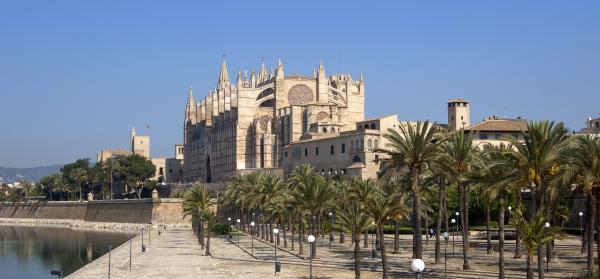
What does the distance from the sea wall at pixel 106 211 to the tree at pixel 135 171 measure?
11296 mm

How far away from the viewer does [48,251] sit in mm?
69750

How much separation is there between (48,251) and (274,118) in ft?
151

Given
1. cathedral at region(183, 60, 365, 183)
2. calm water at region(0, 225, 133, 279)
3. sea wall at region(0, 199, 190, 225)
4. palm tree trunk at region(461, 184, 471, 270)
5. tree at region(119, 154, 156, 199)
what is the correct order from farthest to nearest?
1. tree at region(119, 154, 156, 199)
2. cathedral at region(183, 60, 365, 183)
3. sea wall at region(0, 199, 190, 225)
4. calm water at region(0, 225, 133, 279)
5. palm tree trunk at region(461, 184, 471, 270)

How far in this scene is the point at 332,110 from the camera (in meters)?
104

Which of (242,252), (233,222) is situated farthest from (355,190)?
(233,222)

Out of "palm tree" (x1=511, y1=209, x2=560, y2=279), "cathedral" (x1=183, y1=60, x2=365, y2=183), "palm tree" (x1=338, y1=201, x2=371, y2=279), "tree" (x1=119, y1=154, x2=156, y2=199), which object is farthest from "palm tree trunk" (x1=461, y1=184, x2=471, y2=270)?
"tree" (x1=119, y1=154, x2=156, y2=199)

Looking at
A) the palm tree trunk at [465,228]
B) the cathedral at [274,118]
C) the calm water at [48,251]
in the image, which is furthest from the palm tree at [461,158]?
the cathedral at [274,118]

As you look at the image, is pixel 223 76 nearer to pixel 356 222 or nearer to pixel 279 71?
pixel 279 71

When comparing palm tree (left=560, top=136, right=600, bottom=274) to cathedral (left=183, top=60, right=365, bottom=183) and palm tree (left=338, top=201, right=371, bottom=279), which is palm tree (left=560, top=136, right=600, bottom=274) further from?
cathedral (left=183, top=60, right=365, bottom=183)

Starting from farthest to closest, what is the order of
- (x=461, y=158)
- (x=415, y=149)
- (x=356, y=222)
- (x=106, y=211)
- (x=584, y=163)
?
(x=106, y=211)
(x=461, y=158)
(x=415, y=149)
(x=356, y=222)
(x=584, y=163)

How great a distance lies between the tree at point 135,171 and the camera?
4951 inches

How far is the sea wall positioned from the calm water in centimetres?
556

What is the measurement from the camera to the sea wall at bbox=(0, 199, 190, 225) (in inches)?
3681

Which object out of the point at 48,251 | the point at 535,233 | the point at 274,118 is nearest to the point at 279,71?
the point at 274,118
